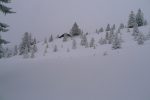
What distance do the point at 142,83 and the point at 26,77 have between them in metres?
7.32

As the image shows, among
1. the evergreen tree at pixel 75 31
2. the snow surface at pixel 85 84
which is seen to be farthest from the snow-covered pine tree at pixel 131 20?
the snow surface at pixel 85 84

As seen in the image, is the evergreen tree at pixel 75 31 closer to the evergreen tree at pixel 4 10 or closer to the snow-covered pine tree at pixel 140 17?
the snow-covered pine tree at pixel 140 17

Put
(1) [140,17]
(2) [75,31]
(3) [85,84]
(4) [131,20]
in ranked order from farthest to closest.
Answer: (2) [75,31] → (1) [140,17] → (4) [131,20] → (3) [85,84]

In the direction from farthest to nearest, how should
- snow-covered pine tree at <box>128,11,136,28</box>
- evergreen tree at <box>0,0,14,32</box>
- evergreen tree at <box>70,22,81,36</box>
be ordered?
1. evergreen tree at <box>70,22,81,36</box>
2. snow-covered pine tree at <box>128,11,136,28</box>
3. evergreen tree at <box>0,0,14,32</box>

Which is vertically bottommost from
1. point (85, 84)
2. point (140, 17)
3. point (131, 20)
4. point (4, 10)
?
point (85, 84)

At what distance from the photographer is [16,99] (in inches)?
307

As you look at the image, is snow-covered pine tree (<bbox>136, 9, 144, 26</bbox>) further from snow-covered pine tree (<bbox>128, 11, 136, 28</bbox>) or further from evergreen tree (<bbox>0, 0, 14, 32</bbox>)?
evergreen tree (<bbox>0, 0, 14, 32</bbox>)

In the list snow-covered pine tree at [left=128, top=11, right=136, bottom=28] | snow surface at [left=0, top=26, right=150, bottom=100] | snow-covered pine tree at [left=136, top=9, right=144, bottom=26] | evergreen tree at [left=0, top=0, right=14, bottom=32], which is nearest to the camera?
snow surface at [left=0, top=26, right=150, bottom=100]

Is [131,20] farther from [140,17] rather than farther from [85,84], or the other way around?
[85,84]

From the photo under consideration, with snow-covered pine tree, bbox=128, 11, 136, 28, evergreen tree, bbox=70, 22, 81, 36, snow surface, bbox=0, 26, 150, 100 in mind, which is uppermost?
snow-covered pine tree, bbox=128, 11, 136, 28

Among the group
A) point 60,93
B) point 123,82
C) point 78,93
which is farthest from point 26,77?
point 123,82

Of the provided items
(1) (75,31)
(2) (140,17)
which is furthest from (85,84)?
(1) (75,31)

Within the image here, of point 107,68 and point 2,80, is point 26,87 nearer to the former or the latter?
point 2,80

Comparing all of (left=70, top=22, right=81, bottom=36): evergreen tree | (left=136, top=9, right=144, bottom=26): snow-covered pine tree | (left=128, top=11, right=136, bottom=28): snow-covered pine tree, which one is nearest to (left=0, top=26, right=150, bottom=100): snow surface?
(left=128, top=11, right=136, bottom=28): snow-covered pine tree
